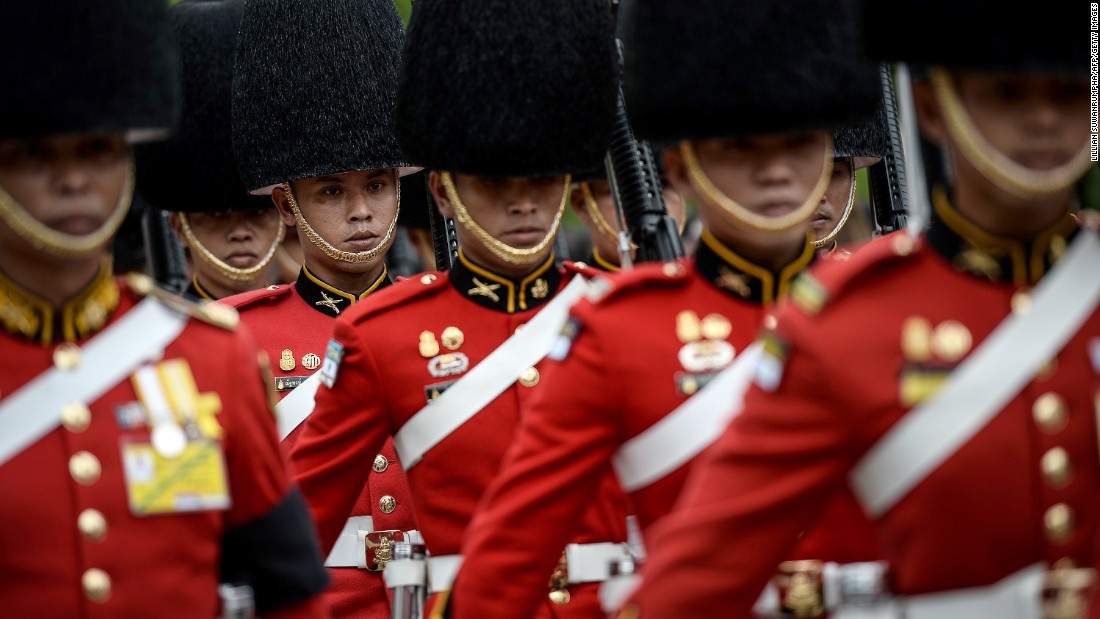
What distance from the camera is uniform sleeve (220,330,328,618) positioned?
4016 millimetres

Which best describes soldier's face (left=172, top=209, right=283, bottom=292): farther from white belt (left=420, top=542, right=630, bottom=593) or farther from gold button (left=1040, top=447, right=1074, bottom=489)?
gold button (left=1040, top=447, right=1074, bottom=489)

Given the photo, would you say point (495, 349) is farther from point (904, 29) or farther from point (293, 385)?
point (904, 29)

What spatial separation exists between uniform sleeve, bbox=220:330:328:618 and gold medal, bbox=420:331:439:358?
5.42 feet

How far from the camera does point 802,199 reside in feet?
14.5

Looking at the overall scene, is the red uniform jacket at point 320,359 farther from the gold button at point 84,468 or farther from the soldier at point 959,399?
the soldier at point 959,399

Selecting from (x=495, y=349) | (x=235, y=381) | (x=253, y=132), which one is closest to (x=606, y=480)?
(x=495, y=349)

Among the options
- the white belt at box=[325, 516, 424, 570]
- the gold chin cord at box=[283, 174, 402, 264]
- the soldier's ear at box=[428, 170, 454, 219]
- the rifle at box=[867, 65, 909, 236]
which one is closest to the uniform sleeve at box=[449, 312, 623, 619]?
the soldier's ear at box=[428, 170, 454, 219]

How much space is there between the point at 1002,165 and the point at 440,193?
276 centimetres

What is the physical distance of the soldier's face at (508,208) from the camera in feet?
18.7

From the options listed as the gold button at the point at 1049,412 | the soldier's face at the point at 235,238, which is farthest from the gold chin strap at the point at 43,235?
the soldier's face at the point at 235,238

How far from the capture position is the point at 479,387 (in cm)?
561

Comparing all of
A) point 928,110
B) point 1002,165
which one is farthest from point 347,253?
point 1002,165

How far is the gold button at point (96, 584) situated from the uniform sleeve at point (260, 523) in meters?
0.28

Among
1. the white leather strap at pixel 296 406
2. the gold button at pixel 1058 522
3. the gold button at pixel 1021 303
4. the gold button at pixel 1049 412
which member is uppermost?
the white leather strap at pixel 296 406
